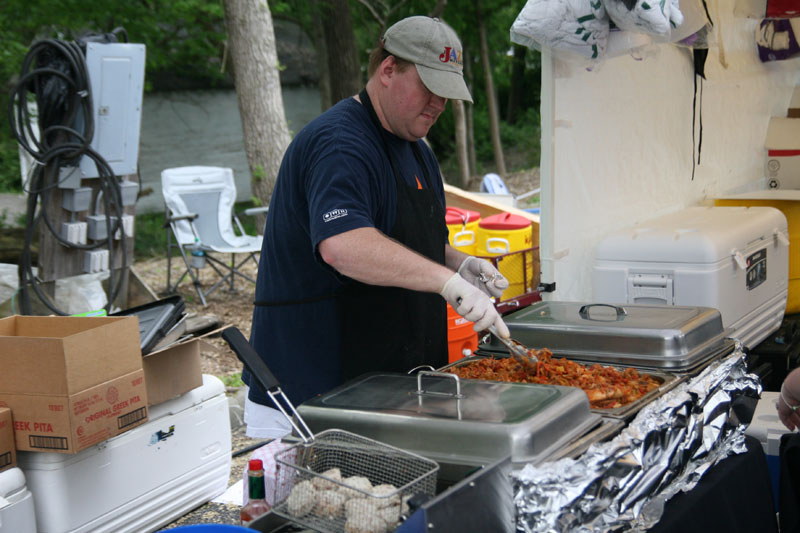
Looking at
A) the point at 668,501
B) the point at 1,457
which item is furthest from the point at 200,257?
the point at 668,501

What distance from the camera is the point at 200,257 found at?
7301mm

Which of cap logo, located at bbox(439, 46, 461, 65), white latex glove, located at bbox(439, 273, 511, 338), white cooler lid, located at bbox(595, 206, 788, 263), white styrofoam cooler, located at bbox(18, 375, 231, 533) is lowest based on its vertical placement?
white styrofoam cooler, located at bbox(18, 375, 231, 533)

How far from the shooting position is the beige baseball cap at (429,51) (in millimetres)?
2045

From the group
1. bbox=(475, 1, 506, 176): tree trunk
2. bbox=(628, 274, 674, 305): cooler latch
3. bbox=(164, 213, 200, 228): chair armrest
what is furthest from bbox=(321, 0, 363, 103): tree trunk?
bbox=(628, 274, 674, 305): cooler latch

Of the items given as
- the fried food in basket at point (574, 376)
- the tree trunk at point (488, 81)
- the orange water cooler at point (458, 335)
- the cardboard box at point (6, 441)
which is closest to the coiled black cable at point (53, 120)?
the cardboard box at point (6, 441)

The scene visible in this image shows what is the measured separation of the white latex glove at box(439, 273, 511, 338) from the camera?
182cm

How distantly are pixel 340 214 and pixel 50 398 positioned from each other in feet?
4.79

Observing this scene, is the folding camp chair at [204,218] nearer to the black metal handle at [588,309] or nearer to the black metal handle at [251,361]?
the black metal handle at [588,309]

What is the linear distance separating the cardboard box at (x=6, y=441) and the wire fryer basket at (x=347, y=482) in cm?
169

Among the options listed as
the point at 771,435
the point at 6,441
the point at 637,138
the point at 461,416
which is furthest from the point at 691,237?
the point at 6,441

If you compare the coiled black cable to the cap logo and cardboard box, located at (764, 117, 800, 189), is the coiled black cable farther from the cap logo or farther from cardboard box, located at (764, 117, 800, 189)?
cardboard box, located at (764, 117, 800, 189)

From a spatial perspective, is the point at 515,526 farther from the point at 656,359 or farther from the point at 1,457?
the point at 1,457

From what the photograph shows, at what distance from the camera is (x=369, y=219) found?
190cm

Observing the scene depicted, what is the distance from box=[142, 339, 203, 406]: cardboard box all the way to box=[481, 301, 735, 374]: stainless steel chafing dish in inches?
62.1
